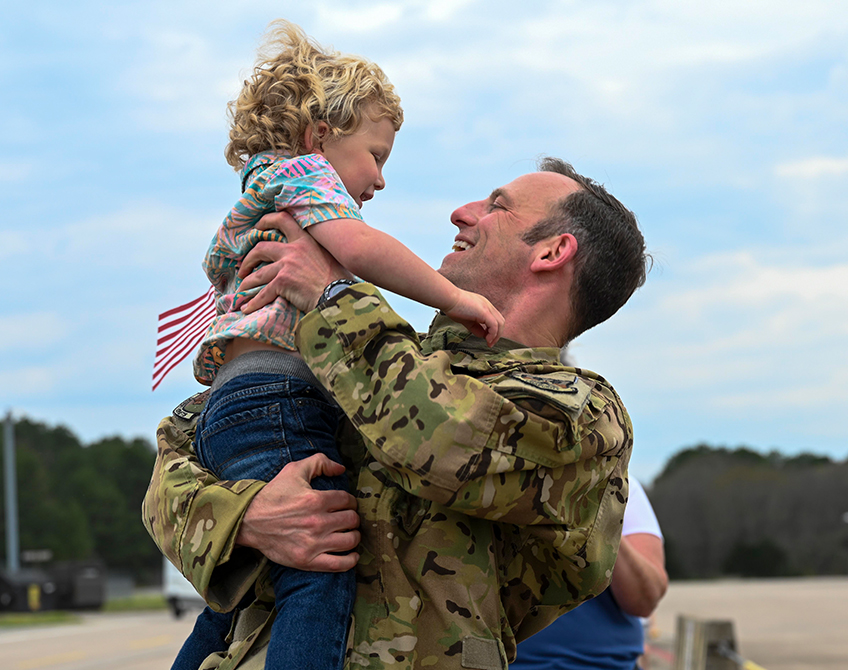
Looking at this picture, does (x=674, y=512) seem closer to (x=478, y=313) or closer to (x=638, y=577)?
(x=638, y=577)

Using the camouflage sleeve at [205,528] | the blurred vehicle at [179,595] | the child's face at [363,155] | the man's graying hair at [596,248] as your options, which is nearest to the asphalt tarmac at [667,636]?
the blurred vehicle at [179,595]

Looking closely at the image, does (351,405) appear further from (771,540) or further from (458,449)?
(771,540)

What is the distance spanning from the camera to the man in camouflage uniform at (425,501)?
7.25ft

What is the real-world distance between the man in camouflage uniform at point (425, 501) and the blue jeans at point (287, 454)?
2.0 inches

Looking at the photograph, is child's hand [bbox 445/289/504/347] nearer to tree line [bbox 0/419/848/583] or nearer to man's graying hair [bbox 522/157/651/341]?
man's graying hair [bbox 522/157/651/341]

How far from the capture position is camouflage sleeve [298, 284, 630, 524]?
2174 mm

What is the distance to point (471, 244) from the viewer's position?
3.01 meters

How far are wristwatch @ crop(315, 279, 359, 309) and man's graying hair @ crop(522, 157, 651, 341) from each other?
0.75m

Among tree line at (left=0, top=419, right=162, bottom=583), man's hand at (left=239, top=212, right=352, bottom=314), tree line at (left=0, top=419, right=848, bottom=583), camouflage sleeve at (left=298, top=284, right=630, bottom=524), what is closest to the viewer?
camouflage sleeve at (left=298, top=284, right=630, bottom=524)

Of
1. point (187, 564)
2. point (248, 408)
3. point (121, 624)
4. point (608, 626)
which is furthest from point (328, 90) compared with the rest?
point (121, 624)

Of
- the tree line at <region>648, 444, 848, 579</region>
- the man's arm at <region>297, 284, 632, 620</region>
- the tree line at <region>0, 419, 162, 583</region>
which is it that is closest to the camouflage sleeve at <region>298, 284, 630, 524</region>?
the man's arm at <region>297, 284, 632, 620</region>

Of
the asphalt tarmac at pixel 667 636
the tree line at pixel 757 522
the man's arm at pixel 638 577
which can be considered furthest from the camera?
the tree line at pixel 757 522

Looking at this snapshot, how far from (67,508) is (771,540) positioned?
158 feet

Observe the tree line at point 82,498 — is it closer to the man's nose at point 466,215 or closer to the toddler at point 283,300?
the man's nose at point 466,215
